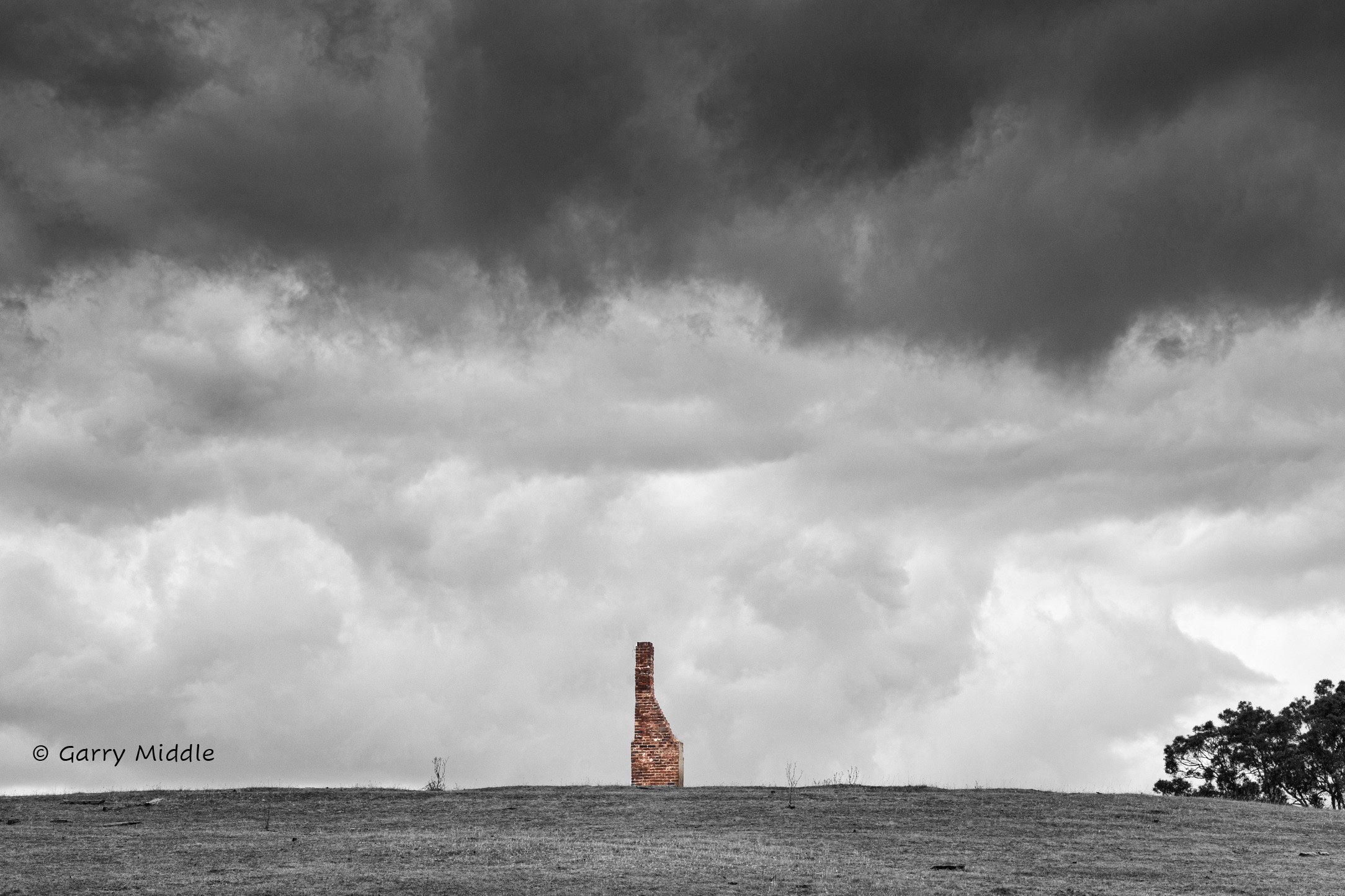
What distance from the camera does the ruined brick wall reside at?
3484 centimetres

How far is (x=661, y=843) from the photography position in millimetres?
22859

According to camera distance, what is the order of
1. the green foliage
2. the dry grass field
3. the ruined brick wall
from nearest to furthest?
1. the dry grass field
2. the ruined brick wall
3. the green foliage

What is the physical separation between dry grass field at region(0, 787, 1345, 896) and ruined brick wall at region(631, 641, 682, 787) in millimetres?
2684

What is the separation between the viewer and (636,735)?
35344 millimetres

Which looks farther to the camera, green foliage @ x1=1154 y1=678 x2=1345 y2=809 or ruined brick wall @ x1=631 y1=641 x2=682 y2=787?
green foliage @ x1=1154 y1=678 x2=1345 y2=809

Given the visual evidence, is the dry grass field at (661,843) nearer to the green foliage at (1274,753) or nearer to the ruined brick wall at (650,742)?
the ruined brick wall at (650,742)

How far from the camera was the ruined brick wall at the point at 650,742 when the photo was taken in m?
34.8

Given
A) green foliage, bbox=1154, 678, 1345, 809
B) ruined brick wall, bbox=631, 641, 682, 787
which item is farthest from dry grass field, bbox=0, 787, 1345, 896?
green foliage, bbox=1154, 678, 1345, 809

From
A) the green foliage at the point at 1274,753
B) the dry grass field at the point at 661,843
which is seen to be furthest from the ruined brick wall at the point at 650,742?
the green foliage at the point at 1274,753

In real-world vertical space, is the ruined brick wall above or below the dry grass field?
above

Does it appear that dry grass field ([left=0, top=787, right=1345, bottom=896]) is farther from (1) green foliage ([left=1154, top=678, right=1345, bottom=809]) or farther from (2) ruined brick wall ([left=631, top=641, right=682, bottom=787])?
(1) green foliage ([left=1154, top=678, right=1345, bottom=809])

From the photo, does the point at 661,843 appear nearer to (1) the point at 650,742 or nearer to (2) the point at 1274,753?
(1) the point at 650,742

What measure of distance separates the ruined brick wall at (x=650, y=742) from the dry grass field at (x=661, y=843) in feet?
8.81

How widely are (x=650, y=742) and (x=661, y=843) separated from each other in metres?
12.3
